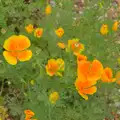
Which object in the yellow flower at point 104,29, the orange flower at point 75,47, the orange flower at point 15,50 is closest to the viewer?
the orange flower at point 15,50

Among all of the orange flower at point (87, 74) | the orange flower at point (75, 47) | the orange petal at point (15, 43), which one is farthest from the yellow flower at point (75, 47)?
the orange petal at point (15, 43)

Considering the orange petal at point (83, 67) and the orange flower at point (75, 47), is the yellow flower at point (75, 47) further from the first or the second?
the orange petal at point (83, 67)

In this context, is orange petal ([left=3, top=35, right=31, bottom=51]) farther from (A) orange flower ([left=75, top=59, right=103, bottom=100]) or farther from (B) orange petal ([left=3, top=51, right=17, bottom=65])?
(A) orange flower ([left=75, top=59, right=103, bottom=100])

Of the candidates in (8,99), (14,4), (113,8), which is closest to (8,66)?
(8,99)

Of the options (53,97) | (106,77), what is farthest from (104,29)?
(53,97)

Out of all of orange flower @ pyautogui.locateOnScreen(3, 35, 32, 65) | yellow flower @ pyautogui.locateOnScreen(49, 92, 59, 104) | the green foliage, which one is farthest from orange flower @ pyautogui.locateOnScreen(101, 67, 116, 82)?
orange flower @ pyautogui.locateOnScreen(3, 35, 32, 65)

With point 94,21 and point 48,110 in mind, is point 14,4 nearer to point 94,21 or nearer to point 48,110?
point 94,21
